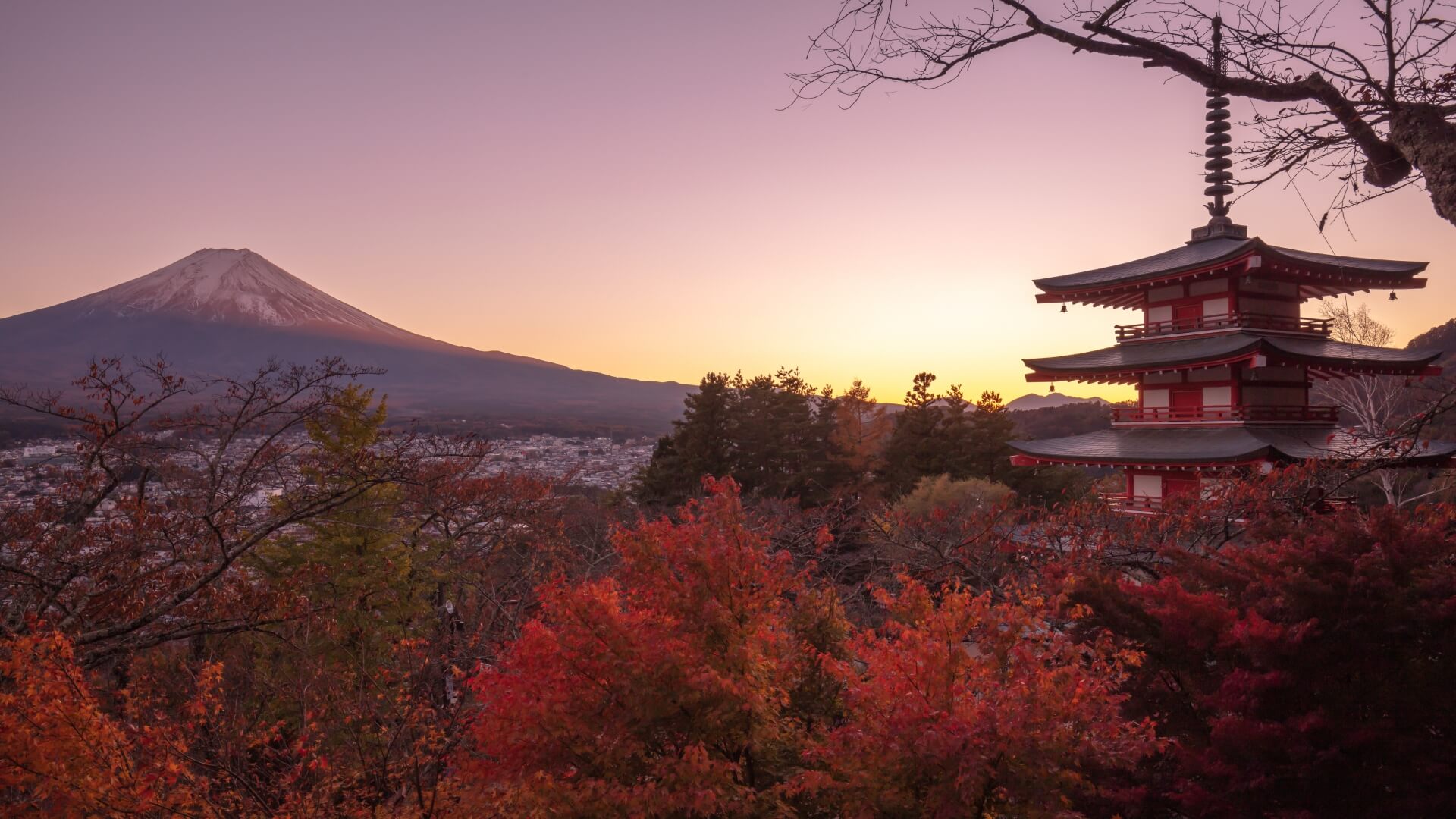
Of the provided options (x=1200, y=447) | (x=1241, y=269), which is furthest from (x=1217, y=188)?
(x=1200, y=447)

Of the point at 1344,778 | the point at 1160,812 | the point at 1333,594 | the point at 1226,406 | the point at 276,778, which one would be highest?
the point at 1226,406

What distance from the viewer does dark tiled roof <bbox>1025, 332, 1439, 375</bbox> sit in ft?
51.1

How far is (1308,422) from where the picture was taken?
16.8m

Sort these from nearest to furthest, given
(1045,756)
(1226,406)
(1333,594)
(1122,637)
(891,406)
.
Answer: (1045,756)
(1333,594)
(1122,637)
(1226,406)
(891,406)

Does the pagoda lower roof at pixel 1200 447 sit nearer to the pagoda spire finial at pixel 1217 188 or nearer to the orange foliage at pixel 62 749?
the pagoda spire finial at pixel 1217 188

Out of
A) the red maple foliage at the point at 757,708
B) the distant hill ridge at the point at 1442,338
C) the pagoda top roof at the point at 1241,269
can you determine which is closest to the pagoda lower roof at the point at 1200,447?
the pagoda top roof at the point at 1241,269

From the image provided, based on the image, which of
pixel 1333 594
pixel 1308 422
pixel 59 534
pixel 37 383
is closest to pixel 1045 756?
pixel 1333 594

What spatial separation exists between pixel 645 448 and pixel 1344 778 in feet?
225

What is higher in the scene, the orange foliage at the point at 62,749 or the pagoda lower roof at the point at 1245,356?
the pagoda lower roof at the point at 1245,356

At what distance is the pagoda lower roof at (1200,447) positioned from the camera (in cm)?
1472

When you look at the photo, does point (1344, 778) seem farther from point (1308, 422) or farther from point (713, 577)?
point (1308, 422)

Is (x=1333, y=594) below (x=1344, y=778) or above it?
above

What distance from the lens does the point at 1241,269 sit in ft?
53.1

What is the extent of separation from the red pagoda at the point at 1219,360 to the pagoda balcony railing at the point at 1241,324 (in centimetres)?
3
